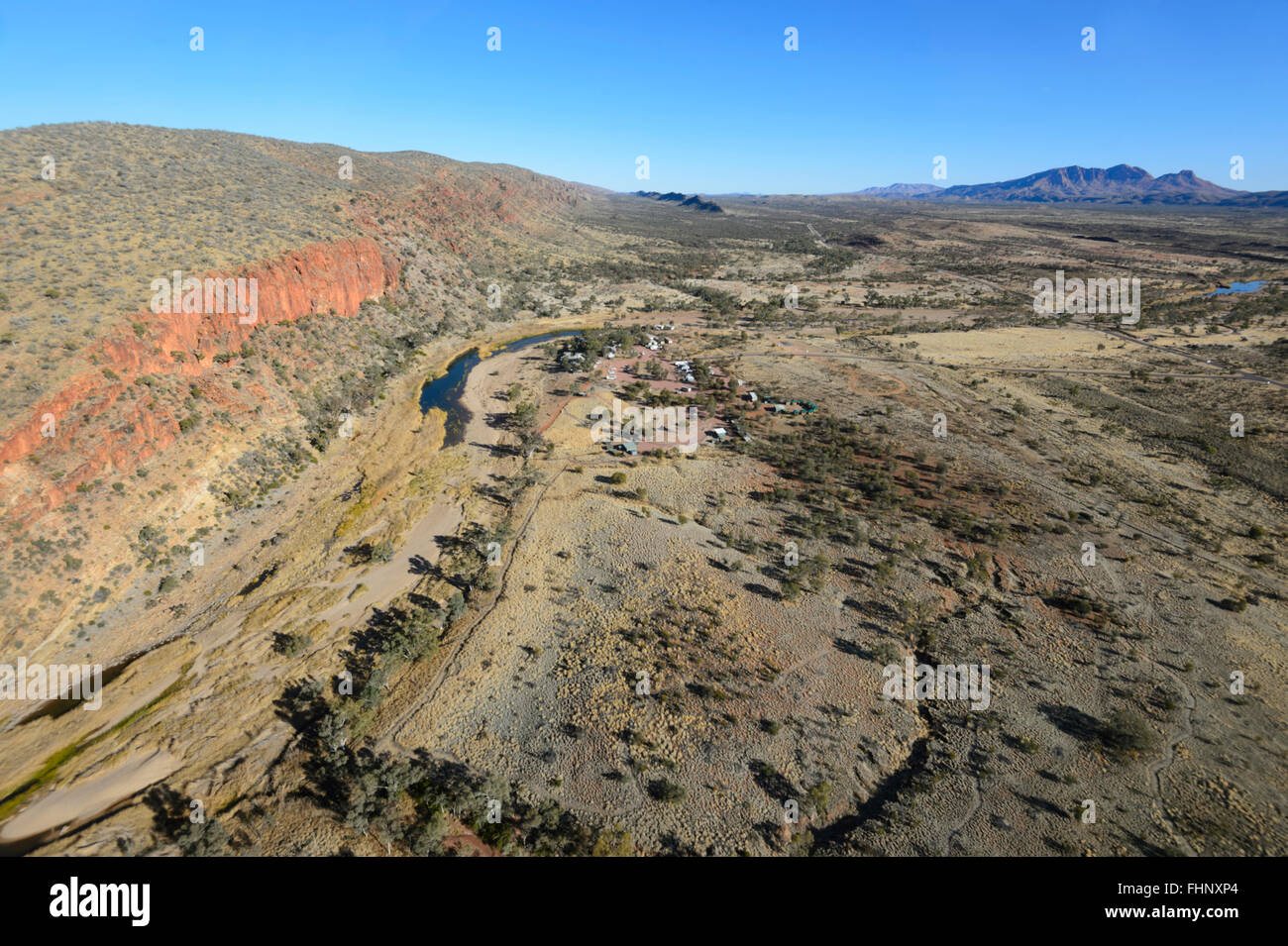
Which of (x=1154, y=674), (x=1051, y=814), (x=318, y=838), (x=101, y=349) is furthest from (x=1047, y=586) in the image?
(x=101, y=349)

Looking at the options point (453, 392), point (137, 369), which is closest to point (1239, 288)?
point (453, 392)

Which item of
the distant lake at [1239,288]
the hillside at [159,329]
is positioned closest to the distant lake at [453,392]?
the hillside at [159,329]

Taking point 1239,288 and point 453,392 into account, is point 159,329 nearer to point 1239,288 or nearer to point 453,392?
point 453,392

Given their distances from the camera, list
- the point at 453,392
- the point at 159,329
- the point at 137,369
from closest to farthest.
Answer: the point at 137,369, the point at 159,329, the point at 453,392

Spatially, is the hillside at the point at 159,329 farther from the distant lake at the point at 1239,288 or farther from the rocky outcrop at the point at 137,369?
the distant lake at the point at 1239,288

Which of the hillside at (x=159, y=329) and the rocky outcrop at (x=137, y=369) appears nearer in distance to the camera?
the rocky outcrop at (x=137, y=369)

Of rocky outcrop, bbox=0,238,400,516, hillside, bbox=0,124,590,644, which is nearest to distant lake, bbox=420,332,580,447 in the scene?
hillside, bbox=0,124,590,644
